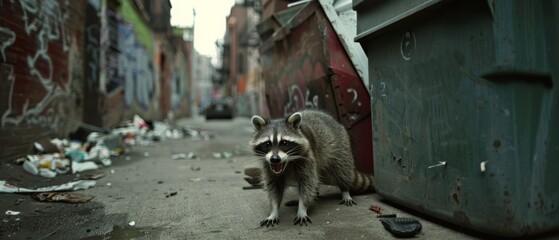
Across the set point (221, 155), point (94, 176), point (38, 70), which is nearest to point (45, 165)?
point (94, 176)

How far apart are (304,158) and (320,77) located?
1.55 metres

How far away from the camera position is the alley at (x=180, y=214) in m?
2.50

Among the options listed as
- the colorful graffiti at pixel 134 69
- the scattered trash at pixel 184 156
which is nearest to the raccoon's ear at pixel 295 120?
the scattered trash at pixel 184 156

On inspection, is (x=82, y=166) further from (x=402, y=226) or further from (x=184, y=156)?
(x=402, y=226)

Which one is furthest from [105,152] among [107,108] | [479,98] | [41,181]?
[479,98]

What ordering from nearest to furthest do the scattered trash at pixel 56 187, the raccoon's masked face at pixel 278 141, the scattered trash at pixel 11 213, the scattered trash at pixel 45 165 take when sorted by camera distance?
the raccoon's masked face at pixel 278 141, the scattered trash at pixel 11 213, the scattered trash at pixel 56 187, the scattered trash at pixel 45 165

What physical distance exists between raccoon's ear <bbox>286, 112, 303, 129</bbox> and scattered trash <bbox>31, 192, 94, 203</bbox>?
6.91 feet

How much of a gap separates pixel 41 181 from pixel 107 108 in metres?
5.48

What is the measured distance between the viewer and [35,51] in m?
5.40

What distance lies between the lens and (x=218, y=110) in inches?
954

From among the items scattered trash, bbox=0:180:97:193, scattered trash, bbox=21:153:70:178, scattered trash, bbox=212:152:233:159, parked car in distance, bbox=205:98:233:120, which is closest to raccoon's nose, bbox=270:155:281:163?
scattered trash, bbox=0:180:97:193

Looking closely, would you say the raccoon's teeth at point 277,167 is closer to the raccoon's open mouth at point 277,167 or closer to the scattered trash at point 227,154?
the raccoon's open mouth at point 277,167

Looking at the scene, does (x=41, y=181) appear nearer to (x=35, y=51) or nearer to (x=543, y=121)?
(x=35, y=51)

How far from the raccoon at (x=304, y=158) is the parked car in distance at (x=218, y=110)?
21065 mm
